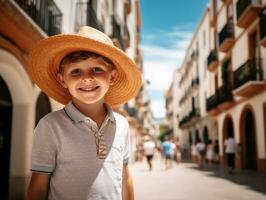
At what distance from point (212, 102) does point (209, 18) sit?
22.8 ft

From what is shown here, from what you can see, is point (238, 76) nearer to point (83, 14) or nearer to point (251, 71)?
point (251, 71)

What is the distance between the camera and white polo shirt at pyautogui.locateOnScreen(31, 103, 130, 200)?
73.2 inches

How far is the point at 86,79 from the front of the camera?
2021 mm

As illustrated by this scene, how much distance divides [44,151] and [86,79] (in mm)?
438

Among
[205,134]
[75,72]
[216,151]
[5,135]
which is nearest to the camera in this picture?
[75,72]

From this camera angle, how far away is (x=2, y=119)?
Answer: 27.7 feet

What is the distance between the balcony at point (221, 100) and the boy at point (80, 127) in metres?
20.6

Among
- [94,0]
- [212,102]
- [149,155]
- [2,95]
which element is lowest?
[149,155]

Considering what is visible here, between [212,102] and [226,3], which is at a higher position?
[226,3]

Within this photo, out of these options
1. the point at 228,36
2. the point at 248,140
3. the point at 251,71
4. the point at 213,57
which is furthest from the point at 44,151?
the point at 213,57

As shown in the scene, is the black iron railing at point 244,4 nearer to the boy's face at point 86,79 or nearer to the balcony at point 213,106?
the balcony at point 213,106

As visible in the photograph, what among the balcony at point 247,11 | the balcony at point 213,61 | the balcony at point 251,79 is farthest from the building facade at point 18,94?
the balcony at point 213,61

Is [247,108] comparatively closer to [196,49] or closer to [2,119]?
[2,119]

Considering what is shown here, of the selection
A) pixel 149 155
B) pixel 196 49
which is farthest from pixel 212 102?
pixel 196 49
